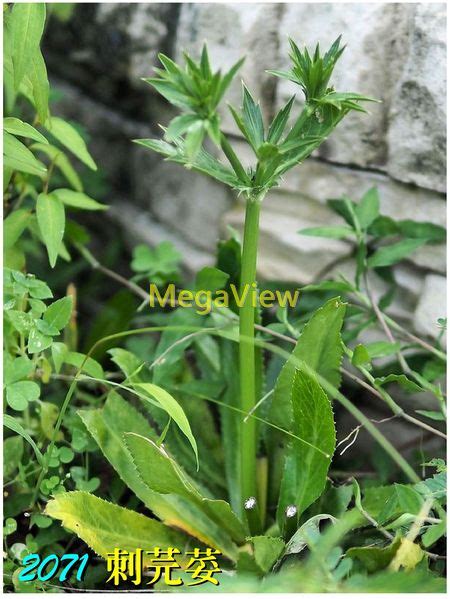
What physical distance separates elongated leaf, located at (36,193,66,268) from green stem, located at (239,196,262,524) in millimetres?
293

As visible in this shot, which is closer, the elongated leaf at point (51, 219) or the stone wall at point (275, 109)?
the elongated leaf at point (51, 219)

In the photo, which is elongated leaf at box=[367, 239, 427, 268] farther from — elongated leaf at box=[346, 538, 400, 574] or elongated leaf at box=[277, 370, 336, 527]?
elongated leaf at box=[346, 538, 400, 574]

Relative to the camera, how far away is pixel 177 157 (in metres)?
0.84

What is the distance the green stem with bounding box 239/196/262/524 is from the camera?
880 mm

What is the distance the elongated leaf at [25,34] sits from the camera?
907mm

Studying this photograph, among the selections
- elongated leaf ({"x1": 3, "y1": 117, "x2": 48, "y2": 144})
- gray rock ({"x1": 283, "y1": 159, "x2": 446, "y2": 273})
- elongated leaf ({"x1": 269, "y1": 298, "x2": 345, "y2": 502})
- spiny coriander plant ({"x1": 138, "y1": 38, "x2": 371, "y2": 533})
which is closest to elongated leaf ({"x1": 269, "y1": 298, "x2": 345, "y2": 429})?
elongated leaf ({"x1": 269, "y1": 298, "x2": 345, "y2": 502})

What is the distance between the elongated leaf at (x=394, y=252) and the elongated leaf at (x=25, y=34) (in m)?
0.61

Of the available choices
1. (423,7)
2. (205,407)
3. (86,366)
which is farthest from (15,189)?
(423,7)

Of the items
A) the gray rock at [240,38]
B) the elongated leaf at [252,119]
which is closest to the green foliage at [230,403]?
the elongated leaf at [252,119]

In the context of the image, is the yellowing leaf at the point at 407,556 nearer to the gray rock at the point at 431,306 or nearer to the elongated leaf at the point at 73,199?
the gray rock at the point at 431,306

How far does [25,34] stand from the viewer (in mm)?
915

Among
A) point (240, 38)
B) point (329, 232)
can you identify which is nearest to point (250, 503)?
point (329, 232)

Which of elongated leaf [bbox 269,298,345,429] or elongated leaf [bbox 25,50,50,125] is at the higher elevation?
elongated leaf [bbox 25,50,50,125]

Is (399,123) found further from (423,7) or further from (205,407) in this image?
(205,407)
